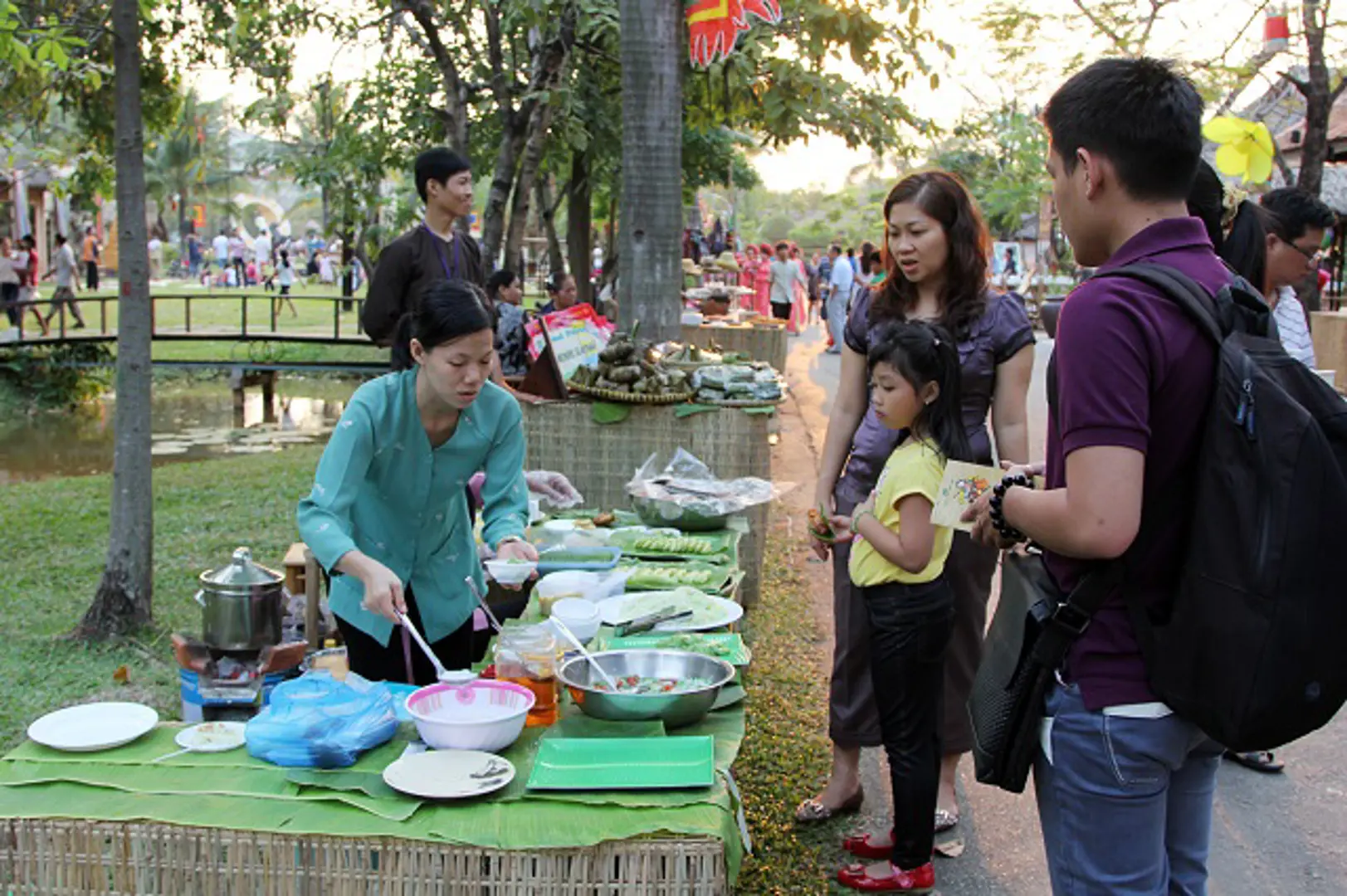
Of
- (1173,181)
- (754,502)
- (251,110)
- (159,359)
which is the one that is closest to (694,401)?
(754,502)

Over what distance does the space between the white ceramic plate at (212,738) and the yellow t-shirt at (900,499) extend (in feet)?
5.49

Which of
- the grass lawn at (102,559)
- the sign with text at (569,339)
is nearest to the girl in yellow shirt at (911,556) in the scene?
the sign with text at (569,339)

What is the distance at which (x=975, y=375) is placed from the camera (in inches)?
142

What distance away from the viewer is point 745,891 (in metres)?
3.55

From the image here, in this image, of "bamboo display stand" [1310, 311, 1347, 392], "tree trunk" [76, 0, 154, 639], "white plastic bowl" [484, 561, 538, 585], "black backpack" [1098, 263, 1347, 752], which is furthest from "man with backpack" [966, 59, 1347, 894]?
"bamboo display stand" [1310, 311, 1347, 392]

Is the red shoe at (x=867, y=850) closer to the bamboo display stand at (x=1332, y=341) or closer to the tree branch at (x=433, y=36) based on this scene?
the tree branch at (x=433, y=36)

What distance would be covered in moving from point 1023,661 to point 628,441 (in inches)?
166

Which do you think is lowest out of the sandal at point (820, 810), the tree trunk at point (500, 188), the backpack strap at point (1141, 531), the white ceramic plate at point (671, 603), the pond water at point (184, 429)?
the pond water at point (184, 429)

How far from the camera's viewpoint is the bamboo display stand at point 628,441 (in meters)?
6.11

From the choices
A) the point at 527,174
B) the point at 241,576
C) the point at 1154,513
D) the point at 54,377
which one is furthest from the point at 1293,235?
the point at 54,377

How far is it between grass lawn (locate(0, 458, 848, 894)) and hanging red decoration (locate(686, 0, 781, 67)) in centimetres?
309

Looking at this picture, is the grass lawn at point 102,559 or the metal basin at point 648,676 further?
the grass lawn at point 102,559

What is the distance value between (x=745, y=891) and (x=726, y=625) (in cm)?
77

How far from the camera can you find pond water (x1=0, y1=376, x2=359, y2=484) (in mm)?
15484
